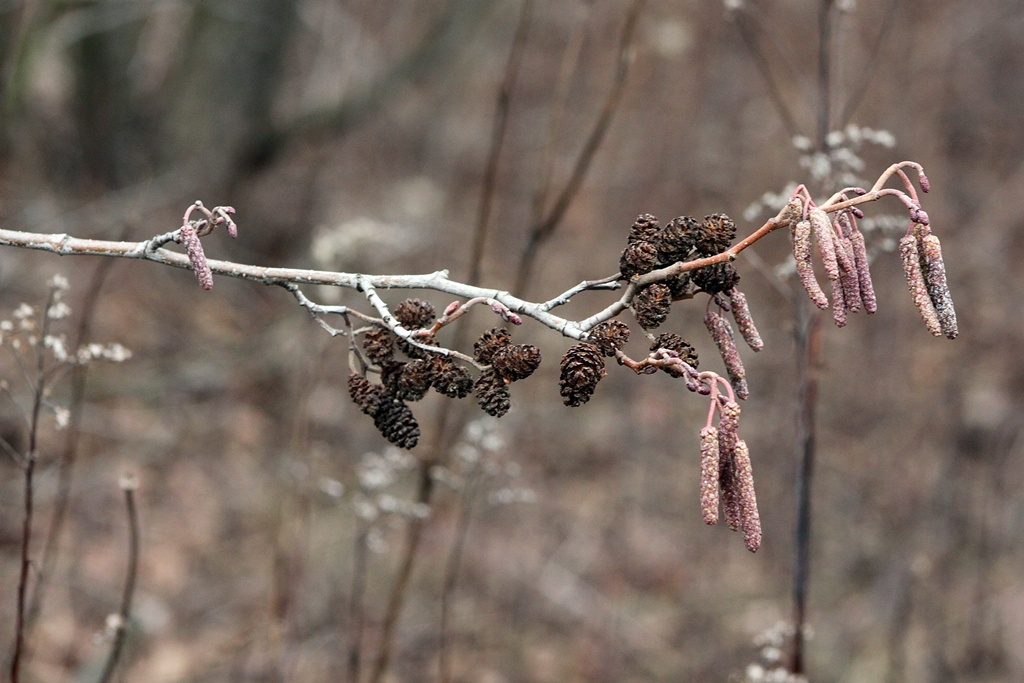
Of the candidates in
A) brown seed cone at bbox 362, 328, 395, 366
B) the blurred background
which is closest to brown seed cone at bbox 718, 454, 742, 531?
brown seed cone at bbox 362, 328, 395, 366

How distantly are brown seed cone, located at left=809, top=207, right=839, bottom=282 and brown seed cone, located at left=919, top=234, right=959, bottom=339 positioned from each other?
12 centimetres

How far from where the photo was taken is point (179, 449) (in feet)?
17.9

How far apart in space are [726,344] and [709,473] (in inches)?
8.4

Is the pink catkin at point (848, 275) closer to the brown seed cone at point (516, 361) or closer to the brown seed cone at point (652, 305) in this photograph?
the brown seed cone at point (652, 305)

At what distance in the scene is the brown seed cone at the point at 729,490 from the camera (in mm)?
1279

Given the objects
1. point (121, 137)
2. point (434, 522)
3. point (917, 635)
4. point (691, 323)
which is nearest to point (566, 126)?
point (691, 323)

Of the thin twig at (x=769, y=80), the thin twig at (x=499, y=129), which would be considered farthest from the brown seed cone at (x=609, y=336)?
the thin twig at (x=769, y=80)

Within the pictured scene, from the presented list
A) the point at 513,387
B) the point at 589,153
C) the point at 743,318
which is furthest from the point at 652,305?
the point at 513,387

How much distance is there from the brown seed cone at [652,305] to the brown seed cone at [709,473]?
17cm

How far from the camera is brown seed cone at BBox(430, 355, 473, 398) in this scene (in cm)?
133

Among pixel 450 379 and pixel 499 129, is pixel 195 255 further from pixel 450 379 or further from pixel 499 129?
pixel 499 129

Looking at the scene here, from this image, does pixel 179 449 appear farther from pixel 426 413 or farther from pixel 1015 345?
pixel 1015 345

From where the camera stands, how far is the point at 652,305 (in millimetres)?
1247

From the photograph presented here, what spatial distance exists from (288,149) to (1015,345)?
6081 mm
